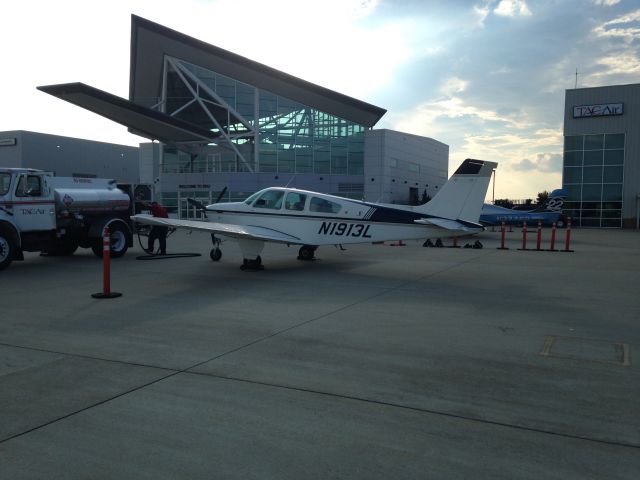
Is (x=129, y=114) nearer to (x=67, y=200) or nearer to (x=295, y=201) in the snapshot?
(x=67, y=200)

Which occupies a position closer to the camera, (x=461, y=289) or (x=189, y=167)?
(x=461, y=289)

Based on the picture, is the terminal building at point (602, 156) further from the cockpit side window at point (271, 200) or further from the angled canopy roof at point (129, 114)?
the cockpit side window at point (271, 200)

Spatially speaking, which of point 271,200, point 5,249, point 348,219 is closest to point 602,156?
point 348,219

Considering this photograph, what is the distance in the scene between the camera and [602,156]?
42938mm

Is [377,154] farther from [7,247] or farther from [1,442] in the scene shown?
[1,442]

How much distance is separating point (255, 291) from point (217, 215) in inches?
191

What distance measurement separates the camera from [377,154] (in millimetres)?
45688

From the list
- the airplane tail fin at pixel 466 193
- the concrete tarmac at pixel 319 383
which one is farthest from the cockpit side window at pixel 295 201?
the concrete tarmac at pixel 319 383

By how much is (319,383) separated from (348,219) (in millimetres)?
8114

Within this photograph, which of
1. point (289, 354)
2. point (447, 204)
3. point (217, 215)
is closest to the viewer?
point (289, 354)

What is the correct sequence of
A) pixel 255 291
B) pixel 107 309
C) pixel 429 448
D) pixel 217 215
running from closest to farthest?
pixel 429 448 → pixel 107 309 → pixel 255 291 → pixel 217 215

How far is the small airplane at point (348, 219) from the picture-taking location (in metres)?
12.2

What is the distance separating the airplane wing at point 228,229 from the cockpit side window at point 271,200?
65 centimetres

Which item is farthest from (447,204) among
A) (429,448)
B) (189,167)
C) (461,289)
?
(189,167)
